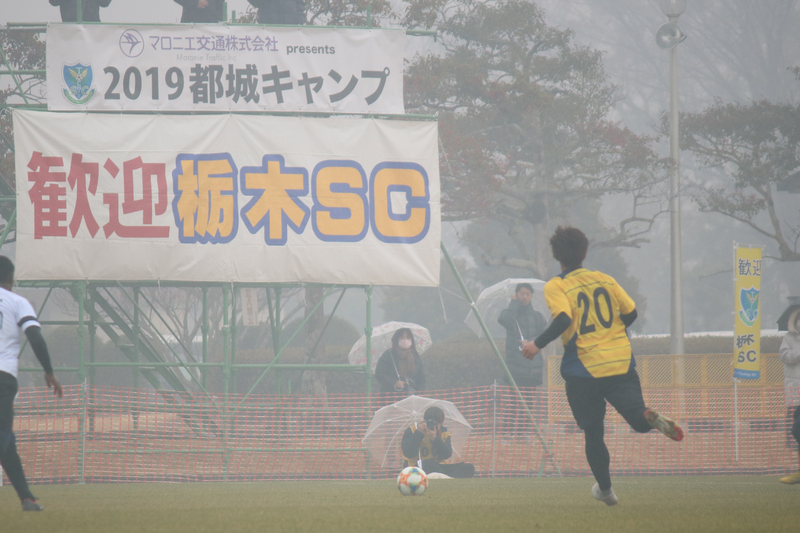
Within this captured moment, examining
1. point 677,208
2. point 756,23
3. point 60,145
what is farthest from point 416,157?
point 756,23

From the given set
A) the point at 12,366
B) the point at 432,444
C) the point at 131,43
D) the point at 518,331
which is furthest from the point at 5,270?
the point at 518,331

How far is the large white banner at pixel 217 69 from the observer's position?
12469 millimetres

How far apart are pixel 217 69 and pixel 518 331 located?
235 inches

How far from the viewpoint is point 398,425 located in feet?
36.9

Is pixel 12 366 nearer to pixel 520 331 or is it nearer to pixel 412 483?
pixel 412 483

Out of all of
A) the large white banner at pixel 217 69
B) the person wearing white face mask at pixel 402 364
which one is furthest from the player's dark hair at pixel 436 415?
the large white banner at pixel 217 69

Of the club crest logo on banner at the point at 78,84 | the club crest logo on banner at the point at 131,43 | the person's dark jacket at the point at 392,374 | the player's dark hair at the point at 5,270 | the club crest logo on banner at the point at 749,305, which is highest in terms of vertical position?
the club crest logo on banner at the point at 131,43

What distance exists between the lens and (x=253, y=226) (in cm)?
1241

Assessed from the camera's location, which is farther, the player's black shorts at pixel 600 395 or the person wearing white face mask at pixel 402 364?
the person wearing white face mask at pixel 402 364

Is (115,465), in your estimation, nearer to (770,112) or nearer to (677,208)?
(677,208)

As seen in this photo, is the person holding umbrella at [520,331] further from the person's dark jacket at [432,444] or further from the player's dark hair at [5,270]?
the player's dark hair at [5,270]

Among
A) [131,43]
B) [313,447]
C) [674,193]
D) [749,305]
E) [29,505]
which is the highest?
[131,43]

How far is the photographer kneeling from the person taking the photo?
36.0ft

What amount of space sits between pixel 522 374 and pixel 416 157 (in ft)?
13.4
